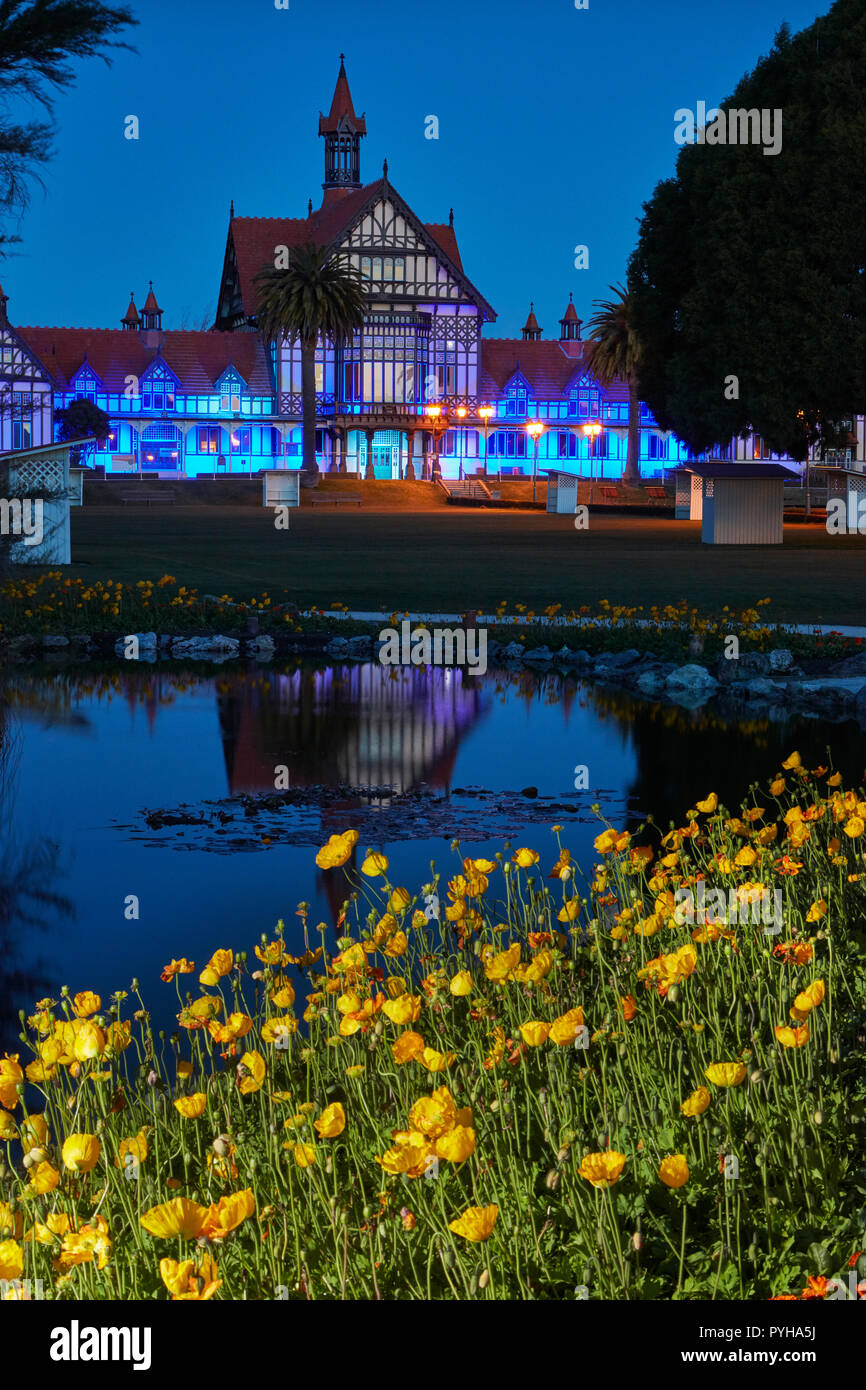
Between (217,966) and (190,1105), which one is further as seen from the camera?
(217,966)

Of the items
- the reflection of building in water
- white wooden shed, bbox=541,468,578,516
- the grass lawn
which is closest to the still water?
the reflection of building in water

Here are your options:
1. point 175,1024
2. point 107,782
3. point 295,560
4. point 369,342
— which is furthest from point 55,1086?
point 369,342

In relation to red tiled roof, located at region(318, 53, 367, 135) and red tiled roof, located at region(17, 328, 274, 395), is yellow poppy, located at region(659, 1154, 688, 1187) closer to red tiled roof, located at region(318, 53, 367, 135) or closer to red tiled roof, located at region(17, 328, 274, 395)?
red tiled roof, located at region(17, 328, 274, 395)

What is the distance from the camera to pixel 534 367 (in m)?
91.8

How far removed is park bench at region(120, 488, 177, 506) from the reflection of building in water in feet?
156

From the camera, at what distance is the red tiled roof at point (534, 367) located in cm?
9002

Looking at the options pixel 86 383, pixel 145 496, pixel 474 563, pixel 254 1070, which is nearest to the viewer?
pixel 254 1070

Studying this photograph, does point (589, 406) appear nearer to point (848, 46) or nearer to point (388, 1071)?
point (848, 46)

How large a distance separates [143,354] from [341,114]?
21.2 m

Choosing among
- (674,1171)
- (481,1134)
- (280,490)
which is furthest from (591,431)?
(674,1171)

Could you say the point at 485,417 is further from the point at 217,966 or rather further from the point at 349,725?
the point at 217,966

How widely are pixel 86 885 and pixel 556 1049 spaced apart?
4.75 meters

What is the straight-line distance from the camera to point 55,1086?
208 inches

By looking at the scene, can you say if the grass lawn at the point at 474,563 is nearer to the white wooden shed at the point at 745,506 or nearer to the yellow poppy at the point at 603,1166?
the white wooden shed at the point at 745,506
